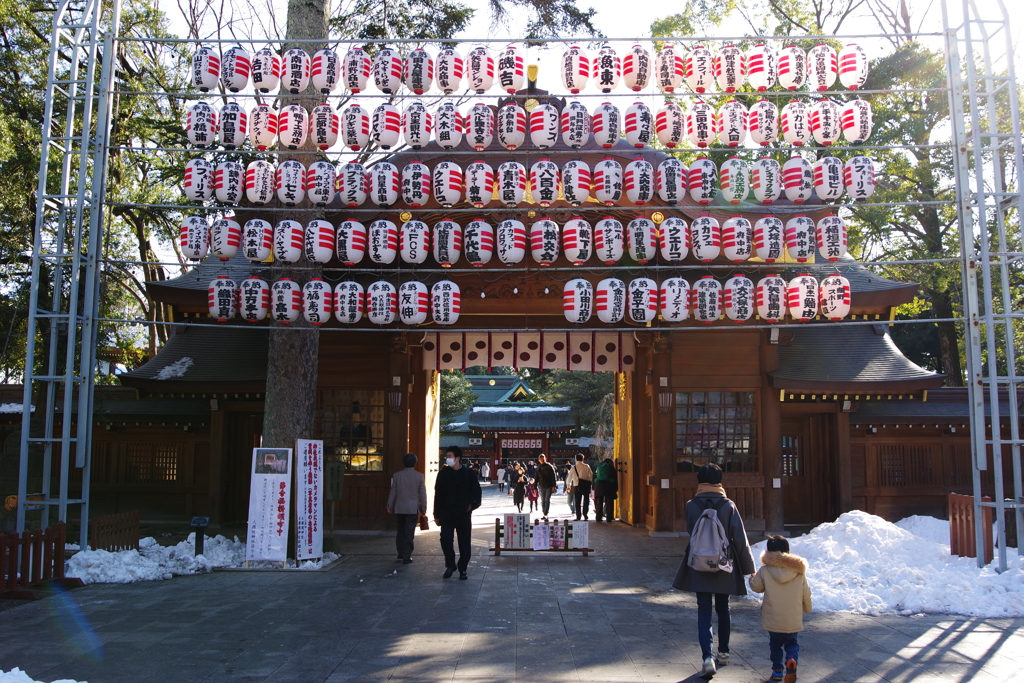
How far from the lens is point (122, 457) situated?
637 inches

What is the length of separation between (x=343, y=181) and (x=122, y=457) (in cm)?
893

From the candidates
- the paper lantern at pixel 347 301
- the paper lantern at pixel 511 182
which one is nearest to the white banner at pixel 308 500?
the paper lantern at pixel 347 301

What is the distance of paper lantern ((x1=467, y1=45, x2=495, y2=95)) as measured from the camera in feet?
37.6

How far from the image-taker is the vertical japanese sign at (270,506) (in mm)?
Answer: 10867

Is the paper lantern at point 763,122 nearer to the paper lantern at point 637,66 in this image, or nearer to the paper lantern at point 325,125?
the paper lantern at point 637,66

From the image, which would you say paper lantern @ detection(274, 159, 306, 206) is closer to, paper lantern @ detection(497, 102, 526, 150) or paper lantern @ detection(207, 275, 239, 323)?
paper lantern @ detection(207, 275, 239, 323)

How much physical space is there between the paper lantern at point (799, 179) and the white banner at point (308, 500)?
8057mm

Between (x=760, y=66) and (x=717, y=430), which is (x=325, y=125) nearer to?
(x=760, y=66)

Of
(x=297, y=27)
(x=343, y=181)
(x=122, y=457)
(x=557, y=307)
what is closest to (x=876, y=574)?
(x=557, y=307)

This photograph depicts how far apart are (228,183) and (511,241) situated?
4339mm

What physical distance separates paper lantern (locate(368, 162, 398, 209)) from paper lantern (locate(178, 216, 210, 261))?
103 inches

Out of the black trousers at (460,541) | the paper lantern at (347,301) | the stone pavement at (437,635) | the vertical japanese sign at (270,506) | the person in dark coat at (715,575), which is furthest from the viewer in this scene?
the paper lantern at (347,301)

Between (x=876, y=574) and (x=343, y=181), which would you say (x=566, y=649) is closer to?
(x=876, y=574)

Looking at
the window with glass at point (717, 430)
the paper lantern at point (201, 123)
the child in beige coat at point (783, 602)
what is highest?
the paper lantern at point (201, 123)
